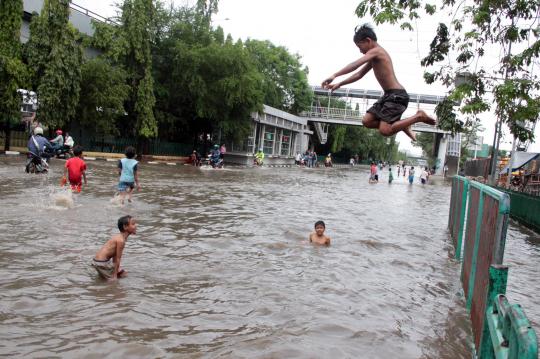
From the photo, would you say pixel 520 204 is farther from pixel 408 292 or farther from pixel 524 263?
pixel 408 292

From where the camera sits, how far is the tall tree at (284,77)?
57737 millimetres

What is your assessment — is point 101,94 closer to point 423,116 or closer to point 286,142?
point 423,116

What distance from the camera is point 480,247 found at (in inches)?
214

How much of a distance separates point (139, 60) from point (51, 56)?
7009 millimetres

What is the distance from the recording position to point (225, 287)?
6.32 metres

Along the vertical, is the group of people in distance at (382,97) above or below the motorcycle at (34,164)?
above

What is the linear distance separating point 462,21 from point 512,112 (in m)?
2.33

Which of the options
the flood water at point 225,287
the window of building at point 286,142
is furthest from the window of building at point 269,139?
the flood water at point 225,287

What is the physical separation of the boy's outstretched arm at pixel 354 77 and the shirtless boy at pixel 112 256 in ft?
10.1

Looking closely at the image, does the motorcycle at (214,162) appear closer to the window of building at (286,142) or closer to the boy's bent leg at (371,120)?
the window of building at (286,142)

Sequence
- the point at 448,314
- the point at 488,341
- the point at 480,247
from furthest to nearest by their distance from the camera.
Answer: the point at 448,314
the point at 480,247
the point at 488,341

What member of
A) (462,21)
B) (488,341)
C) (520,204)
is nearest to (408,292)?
(488,341)

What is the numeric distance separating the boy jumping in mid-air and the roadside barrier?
121 centimetres

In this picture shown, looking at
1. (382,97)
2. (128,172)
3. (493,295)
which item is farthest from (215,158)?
(493,295)
